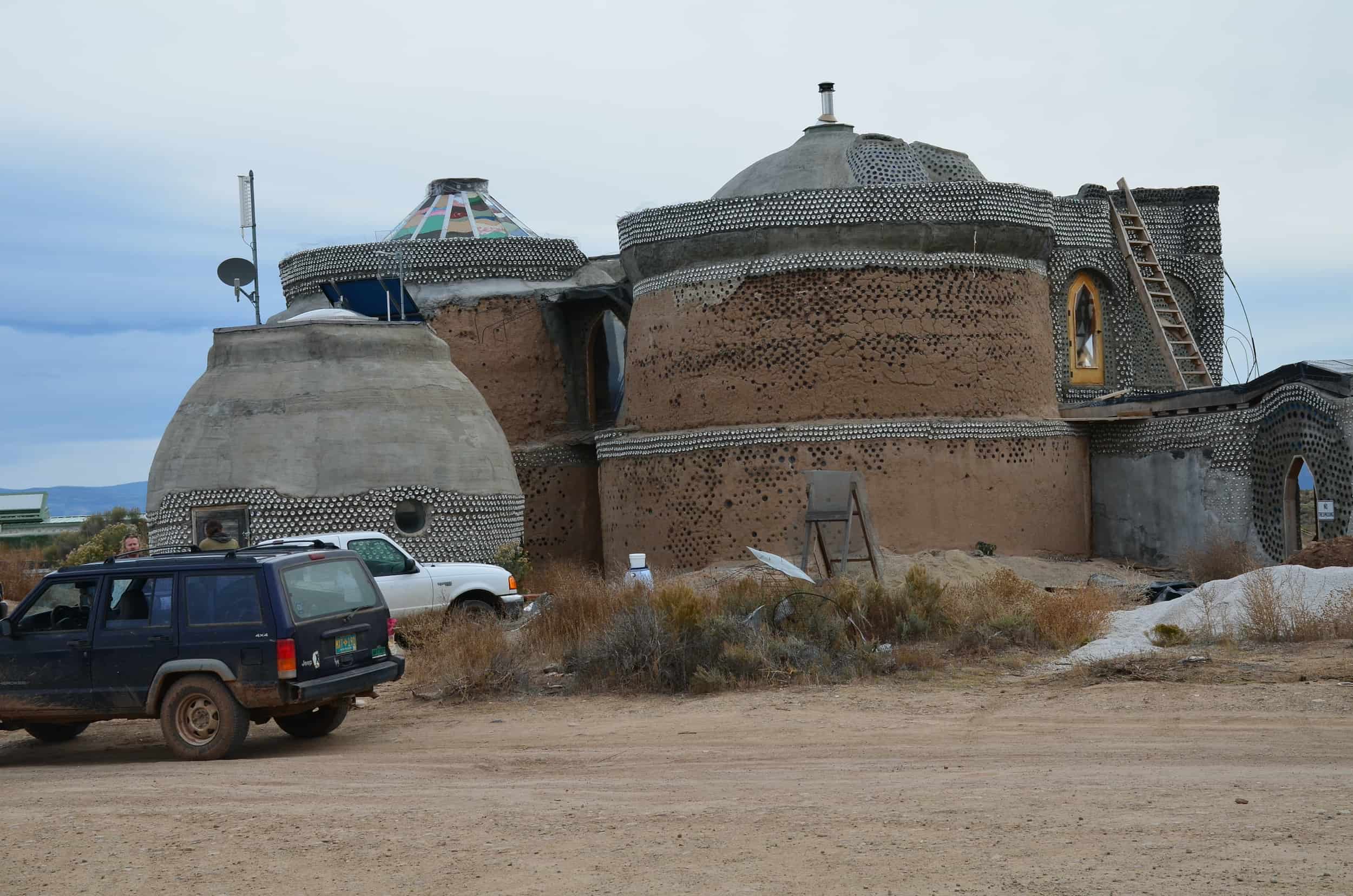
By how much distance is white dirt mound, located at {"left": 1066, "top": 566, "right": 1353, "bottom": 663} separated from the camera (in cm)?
1419

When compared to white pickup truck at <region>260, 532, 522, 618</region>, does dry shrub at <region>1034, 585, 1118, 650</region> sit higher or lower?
lower

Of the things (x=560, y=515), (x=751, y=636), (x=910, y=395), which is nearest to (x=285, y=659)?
(x=751, y=636)

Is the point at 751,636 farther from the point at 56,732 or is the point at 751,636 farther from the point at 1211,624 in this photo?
the point at 56,732

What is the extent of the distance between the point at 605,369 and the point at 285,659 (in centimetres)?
1855

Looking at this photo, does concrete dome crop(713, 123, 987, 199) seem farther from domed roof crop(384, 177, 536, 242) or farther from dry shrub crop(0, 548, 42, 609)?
dry shrub crop(0, 548, 42, 609)

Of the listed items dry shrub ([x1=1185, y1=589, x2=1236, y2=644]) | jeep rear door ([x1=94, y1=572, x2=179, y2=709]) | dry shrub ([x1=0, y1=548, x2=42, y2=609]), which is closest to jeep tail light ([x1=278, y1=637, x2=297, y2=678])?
jeep rear door ([x1=94, y1=572, x2=179, y2=709])

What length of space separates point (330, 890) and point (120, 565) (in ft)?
17.4

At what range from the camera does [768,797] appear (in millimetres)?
8680

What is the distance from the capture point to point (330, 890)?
7223 millimetres

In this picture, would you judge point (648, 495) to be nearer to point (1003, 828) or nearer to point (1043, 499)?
point (1043, 499)

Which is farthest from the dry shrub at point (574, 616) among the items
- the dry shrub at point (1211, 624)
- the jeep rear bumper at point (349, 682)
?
the dry shrub at point (1211, 624)

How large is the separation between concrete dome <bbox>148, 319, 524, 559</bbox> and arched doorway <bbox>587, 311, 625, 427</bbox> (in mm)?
5057

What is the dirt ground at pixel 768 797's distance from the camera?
7.07 m

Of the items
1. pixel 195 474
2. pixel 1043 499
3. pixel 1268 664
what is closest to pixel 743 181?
pixel 1043 499
